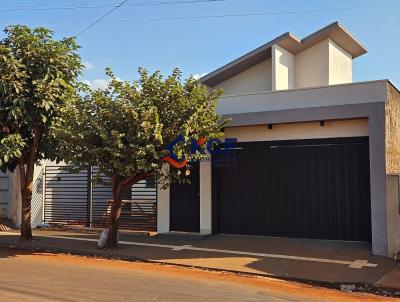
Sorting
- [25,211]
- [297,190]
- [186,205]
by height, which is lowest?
[25,211]

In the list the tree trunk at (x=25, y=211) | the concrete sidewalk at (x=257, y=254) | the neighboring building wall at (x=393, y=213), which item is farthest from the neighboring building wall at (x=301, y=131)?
the tree trunk at (x=25, y=211)

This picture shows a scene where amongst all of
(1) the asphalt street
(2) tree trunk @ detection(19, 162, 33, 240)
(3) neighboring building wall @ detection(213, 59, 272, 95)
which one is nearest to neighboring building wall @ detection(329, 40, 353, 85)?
(3) neighboring building wall @ detection(213, 59, 272, 95)

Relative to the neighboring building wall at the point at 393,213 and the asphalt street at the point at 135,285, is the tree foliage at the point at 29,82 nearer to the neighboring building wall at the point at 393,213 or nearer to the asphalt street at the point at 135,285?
the asphalt street at the point at 135,285

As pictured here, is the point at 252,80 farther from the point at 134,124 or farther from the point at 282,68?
the point at 134,124

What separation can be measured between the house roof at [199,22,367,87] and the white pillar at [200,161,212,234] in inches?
249

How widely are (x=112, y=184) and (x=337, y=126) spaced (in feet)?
19.8

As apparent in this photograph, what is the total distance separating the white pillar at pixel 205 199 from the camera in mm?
14273

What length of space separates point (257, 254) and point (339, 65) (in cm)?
1155

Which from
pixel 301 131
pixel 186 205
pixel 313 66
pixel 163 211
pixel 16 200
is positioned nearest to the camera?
pixel 301 131

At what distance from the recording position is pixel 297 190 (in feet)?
42.4

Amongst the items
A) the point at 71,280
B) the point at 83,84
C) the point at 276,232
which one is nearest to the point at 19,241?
the point at 83,84

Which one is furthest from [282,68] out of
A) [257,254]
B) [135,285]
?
[135,285]

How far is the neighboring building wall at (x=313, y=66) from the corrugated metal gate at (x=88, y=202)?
8056mm

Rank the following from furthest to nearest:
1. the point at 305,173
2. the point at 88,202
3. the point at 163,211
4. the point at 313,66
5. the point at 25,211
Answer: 1. the point at 313,66
2. the point at 88,202
3. the point at 163,211
4. the point at 25,211
5. the point at 305,173
